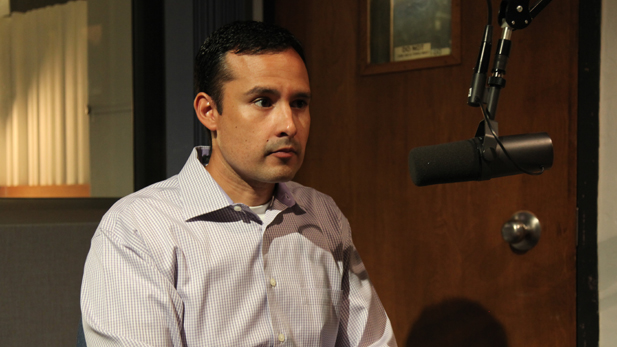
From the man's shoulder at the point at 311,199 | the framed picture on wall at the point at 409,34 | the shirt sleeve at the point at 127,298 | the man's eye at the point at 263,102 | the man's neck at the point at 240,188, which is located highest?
the framed picture on wall at the point at 409,34

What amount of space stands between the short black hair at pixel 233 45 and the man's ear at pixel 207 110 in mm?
13

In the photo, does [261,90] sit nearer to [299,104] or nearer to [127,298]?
[299,104]

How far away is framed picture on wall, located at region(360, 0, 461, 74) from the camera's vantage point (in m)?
1.61

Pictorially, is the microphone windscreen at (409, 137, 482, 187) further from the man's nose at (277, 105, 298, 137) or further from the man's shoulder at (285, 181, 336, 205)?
the man's shoulder at (285, 181, 336, 205)

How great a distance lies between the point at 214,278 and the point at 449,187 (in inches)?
32.4

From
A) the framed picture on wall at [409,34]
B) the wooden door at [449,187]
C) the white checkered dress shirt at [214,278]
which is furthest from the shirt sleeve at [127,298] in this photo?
the framed picture on wall at [409,34]

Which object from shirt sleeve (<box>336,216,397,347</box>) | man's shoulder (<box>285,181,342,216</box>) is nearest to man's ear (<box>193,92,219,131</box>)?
man's shoulder (<box>285,181,342,216</box>)

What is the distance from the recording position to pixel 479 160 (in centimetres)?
89

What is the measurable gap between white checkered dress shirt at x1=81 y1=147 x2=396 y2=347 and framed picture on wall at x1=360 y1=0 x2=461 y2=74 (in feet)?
2.17

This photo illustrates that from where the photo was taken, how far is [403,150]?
1693 mm

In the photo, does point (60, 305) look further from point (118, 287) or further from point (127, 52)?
point (127, 52)

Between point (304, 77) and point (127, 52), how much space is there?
1.05 metres

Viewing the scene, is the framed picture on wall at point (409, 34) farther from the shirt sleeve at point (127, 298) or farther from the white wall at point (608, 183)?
the shirt sleeve at point (127, 298)

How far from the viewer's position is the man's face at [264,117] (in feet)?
3.67
